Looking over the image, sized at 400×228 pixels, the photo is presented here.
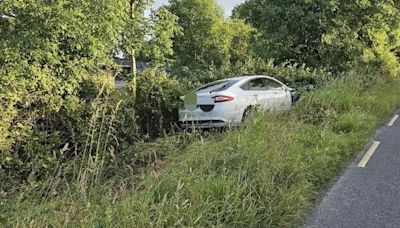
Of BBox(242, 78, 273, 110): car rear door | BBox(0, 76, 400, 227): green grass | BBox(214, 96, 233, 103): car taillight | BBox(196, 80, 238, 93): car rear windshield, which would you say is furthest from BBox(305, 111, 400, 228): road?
BBox(196, 80, 238, 93): car rear windshield

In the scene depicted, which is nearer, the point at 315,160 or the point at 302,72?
the point at 315,160

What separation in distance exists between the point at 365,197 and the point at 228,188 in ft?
6.60

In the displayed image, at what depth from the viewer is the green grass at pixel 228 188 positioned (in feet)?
13.2

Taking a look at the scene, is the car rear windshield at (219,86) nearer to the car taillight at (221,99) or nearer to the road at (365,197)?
the car taillight at (221,99)

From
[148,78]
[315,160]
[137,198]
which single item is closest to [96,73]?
[148,78]

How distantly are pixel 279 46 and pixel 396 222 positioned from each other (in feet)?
53.8

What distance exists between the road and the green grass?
0.63 ft

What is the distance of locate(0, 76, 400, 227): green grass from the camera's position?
13.2 feet

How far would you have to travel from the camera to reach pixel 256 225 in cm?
449

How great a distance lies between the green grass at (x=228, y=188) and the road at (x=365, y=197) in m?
0.19

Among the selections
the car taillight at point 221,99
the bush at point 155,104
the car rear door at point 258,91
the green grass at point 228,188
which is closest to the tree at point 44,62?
the bush at point 155,104

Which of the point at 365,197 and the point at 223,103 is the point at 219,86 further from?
the point at 365,197

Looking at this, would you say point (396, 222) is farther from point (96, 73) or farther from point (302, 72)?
point (302, 72)

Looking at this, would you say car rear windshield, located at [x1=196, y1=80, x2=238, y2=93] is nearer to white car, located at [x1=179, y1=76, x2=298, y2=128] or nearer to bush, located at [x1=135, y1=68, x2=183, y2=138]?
white car, located at [x1=179, y1=76, x2=298, y2=128]
